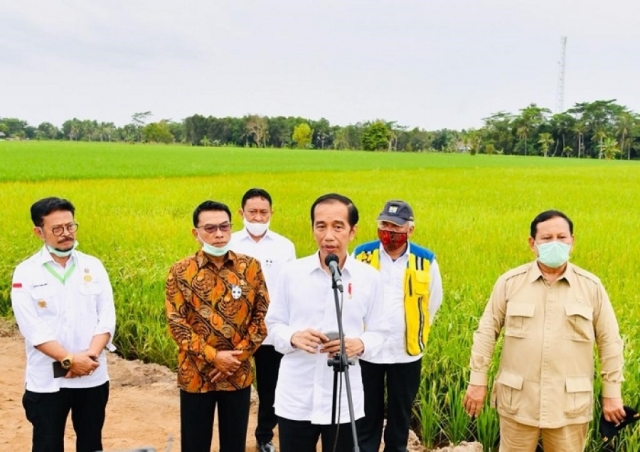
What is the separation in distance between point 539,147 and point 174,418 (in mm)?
79323

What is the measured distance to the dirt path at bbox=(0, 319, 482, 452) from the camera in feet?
12.8

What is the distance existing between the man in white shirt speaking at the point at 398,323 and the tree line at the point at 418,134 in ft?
223

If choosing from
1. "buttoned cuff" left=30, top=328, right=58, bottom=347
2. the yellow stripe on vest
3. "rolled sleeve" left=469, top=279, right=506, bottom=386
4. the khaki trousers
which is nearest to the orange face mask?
the yellow stripe on vest

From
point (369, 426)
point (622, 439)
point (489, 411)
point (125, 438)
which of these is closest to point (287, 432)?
point (369, 426)

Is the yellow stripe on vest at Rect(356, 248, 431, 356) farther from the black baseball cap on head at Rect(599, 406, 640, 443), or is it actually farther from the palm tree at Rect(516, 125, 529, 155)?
the palm tree at Rect(516, 125, 529, 155)

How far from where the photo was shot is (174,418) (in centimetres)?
429

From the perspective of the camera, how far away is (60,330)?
9.48ft

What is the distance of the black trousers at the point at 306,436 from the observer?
8.09ft

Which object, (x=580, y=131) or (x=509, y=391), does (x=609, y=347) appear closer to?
(x=509, y=391)

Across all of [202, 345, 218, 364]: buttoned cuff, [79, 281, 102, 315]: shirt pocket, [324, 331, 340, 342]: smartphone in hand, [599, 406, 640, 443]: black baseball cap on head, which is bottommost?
[599, 406, 640, 443]: black baseball cap on head

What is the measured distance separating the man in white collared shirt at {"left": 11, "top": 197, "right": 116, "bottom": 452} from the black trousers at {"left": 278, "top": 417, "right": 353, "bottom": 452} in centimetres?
109

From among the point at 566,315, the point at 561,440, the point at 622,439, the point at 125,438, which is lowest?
the point at 125,438

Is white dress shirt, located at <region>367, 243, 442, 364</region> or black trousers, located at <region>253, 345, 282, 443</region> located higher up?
white dress shirt, located at <region>367, 243, 442, 364</region>

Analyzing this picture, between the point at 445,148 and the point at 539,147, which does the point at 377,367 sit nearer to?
the point at 539,147
